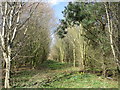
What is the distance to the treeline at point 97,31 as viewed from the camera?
482 cm

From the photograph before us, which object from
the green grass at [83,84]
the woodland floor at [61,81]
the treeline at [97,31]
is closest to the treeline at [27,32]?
the woodland floor at [61,81]

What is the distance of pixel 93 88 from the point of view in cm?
481

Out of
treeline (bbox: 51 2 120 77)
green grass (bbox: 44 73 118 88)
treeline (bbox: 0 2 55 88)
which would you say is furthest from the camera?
green grass (bbox: 44 73 118 88)

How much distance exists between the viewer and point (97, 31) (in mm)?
7727

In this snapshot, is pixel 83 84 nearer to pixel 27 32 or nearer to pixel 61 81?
pixel 61 81

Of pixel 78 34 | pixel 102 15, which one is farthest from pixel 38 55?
pixel 102 15

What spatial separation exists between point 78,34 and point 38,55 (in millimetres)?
3868

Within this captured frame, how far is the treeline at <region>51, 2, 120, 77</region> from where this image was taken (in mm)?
4820

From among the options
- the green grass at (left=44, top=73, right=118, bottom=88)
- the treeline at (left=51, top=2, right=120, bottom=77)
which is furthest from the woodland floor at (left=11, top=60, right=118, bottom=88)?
the treeline at (left=51, top=2, right=120, bottom=77)

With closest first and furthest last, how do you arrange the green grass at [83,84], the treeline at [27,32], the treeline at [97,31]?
the treeline at [27,32] < the treeline at [97,31] < the green grass at [83,84]

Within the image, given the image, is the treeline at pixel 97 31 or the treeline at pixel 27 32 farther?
the treeline at pixel 97 31

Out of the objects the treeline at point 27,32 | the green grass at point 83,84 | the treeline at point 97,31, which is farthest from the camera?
the green grass at point 83,84

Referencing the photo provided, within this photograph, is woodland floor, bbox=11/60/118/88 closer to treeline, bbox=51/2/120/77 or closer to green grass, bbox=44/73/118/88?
green grass, bbox=44/73/118/88

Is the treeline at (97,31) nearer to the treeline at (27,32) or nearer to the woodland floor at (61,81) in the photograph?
the woodland floor at (61,81)
